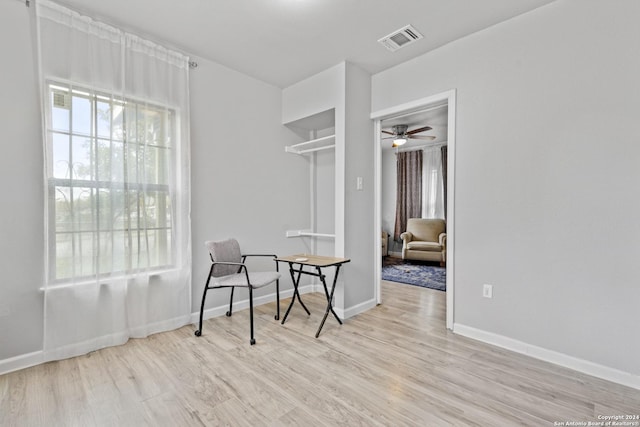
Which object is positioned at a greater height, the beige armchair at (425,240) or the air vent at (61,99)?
the air vent at (61,99)

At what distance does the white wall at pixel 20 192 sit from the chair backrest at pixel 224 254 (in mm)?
1172

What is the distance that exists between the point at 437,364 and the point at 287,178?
2.57 m

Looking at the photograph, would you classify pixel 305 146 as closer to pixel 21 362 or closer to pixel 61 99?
pixel 61 99

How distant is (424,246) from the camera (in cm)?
570

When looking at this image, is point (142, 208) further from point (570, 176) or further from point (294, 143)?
point (570, 176)

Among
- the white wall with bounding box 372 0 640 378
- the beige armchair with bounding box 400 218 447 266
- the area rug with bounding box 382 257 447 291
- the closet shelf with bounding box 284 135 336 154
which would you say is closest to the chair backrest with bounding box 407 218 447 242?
the beige armchair with bounding box 400 218 447 266

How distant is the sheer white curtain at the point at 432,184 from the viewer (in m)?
6.37

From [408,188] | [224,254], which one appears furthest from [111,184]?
[408,188]

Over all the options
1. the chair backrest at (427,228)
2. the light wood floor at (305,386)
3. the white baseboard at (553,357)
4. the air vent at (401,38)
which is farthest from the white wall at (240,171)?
the chair backrest at (427,228)

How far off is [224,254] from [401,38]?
2551 millimetres

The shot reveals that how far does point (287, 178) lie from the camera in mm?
3725

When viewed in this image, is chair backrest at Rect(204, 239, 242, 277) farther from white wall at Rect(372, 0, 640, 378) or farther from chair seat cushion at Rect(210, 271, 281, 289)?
white wall at Rect(372, 0, 640, 378)

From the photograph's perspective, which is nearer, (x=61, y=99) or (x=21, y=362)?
(x=21, y=362)

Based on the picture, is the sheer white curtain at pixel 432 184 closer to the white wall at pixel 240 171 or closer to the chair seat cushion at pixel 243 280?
the white wall at pixel 240 171
